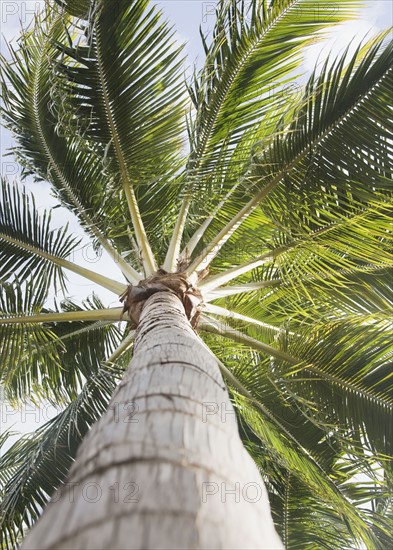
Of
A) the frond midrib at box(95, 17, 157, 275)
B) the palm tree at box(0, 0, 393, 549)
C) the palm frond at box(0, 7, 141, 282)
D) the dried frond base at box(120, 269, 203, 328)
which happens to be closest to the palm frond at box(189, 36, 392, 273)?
the palm tree at box(0, 0, 393, 549)

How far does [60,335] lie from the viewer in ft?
16.2

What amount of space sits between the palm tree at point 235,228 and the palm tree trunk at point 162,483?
4.55 ft

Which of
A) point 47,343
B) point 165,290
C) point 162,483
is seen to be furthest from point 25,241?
point 162,483

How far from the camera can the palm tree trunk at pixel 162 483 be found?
0.70 metres

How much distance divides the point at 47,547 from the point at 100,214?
410 cm

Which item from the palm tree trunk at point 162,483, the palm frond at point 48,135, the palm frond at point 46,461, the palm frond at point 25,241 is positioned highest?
the palm frond at point 48,135

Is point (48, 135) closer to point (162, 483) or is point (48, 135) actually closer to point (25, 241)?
point (25, 241)

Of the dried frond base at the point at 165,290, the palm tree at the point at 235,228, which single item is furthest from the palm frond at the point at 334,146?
the dried frond base at the point at 165,290

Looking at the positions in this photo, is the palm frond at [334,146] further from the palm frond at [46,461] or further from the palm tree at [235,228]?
the palm frond at [46,461]

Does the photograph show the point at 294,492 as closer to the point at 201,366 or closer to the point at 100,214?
the point at 100,214

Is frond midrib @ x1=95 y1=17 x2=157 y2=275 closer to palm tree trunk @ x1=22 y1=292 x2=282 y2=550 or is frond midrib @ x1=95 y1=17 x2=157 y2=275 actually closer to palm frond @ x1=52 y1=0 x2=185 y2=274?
palm frond @ x1=52 y1=0 x2=185 y2=274

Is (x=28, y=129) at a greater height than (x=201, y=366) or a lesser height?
greater

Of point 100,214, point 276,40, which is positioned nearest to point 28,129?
point 100,214

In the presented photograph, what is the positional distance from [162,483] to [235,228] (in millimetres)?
3630
